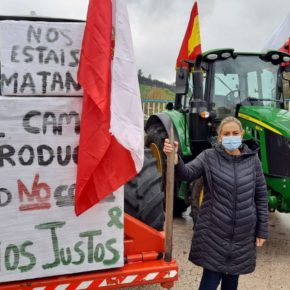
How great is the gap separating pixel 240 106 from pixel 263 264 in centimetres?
184

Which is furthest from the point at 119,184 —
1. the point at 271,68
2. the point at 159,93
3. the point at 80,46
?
the point at 159,93

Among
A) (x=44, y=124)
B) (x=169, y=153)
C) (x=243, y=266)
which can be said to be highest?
(x=44, y=124)

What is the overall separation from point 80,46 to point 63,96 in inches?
11.7

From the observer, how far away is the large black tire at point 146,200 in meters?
2.73

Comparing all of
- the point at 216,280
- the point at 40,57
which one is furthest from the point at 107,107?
the point at 216,280

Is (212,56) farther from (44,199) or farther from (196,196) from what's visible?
(44,199)

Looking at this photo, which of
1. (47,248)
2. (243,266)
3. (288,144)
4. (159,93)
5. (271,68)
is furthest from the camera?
(159,93)

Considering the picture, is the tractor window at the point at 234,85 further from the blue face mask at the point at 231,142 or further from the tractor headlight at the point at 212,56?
the blue face mask at the point at 231,142

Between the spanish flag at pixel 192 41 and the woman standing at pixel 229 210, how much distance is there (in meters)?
2.46

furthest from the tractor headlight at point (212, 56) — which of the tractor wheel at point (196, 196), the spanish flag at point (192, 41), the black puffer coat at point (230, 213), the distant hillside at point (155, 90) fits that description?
the distant hillside at point (155, 90)

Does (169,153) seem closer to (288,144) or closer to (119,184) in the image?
(119,184)

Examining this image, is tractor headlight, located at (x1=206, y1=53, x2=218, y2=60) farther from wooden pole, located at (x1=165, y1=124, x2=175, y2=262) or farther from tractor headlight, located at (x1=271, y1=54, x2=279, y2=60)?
wooden pole, located at (x1=165, y1=124, x2=175, y2=262)

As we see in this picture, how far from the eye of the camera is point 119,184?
213 cm

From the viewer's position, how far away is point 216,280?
102 inches
